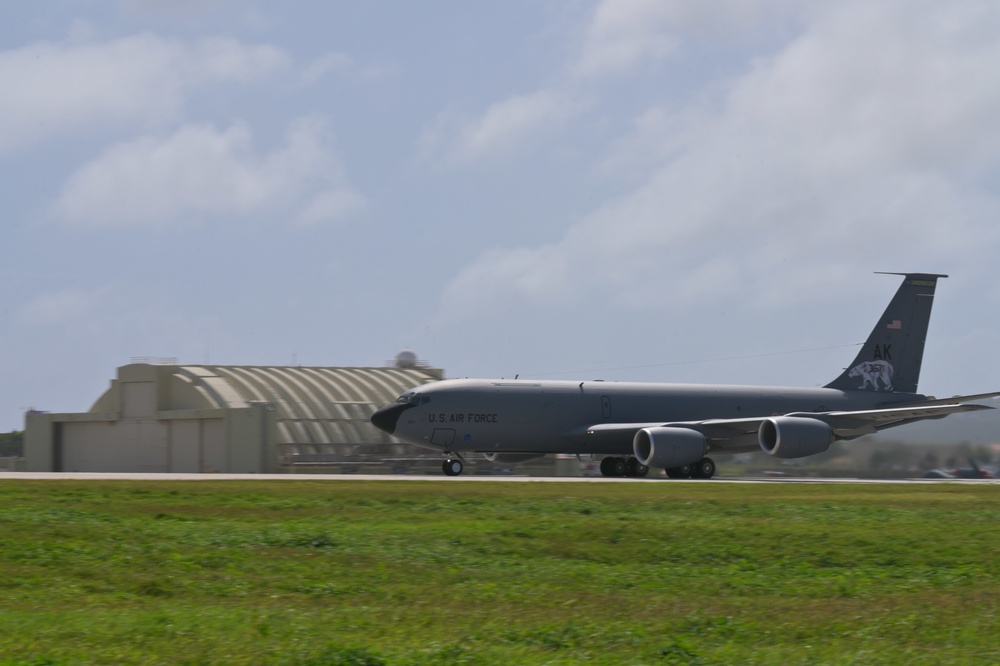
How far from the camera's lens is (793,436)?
4744 centimetres

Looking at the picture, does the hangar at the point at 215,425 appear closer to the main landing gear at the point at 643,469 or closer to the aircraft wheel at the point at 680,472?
the main landing gear at the point at 643,469

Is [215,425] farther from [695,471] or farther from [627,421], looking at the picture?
[695,471]

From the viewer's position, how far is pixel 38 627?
482 inches

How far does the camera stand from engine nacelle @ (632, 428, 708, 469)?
1857 inches

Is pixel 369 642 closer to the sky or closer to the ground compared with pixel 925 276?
closer to the ground

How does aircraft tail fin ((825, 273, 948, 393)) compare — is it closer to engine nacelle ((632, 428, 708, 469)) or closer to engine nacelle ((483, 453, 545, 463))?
engine nacelle ((632, 428, 708, 469))

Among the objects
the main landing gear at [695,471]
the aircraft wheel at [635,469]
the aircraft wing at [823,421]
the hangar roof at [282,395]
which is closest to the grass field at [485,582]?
the aircraft wing at [823,421]

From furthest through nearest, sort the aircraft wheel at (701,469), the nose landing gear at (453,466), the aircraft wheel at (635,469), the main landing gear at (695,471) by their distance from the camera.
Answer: the aircraft wheel at (635,469) → the aircraft wheel at (701,469) → the main landing gear at (695,471) → the nose landing gear at (453,466)

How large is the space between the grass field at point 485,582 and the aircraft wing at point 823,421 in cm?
2173

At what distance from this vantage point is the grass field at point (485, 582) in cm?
1203

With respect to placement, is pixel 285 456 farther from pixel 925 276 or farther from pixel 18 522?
pixel 18 522

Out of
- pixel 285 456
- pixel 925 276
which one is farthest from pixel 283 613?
pixel 925 276

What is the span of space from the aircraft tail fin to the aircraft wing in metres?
5.16

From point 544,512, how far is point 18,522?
9.52 meters
